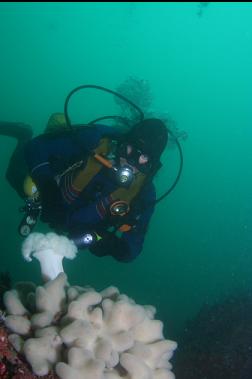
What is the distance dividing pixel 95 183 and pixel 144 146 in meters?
0.83

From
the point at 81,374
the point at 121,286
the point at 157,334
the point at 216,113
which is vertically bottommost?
the point at 216,113

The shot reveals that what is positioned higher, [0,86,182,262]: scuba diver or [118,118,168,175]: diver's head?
[118,118,168,175]: diver's head

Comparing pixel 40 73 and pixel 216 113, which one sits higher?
pixel 40 73

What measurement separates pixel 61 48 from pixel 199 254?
76698 mm

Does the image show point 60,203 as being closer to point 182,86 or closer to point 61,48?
point 61,48

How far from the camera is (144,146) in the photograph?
5047 mm

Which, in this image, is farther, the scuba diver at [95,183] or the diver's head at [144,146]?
the diver's head at [144,146]

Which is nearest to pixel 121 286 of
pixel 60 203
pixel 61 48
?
pixel 60 203

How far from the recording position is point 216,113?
120 meters

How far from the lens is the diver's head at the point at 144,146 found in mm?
5066

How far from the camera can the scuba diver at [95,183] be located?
15.8ft

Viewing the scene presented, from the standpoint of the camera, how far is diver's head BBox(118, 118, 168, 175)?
5066 millimetres

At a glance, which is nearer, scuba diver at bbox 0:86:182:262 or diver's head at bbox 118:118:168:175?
scuba diver at bbox 0:86:182:262

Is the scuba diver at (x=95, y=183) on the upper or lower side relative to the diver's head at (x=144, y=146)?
lower
